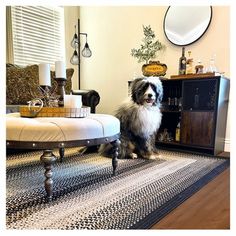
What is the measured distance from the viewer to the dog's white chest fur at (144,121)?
219cm

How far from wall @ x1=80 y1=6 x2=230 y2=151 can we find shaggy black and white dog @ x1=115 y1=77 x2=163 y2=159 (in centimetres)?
95

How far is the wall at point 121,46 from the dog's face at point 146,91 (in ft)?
3.00

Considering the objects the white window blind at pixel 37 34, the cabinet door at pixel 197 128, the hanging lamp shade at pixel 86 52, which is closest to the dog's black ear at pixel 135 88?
the cabinet door at pixel 197 128

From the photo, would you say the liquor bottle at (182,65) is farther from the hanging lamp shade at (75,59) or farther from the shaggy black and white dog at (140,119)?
the hanging lamp shade at (75,59)

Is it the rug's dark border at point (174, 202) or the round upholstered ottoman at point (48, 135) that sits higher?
the round upholstered ottoman at point (48, 135)

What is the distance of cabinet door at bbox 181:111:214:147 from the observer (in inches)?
94.7

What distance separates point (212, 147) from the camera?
2402 millimetres

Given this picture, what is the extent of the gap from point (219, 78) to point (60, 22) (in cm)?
283

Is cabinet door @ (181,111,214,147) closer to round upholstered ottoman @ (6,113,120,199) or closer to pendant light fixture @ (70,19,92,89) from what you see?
round upholstered ottoman @ (6,113,120,199)

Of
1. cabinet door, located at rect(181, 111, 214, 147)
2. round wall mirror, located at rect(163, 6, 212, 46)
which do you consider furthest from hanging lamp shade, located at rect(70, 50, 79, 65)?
cabinet door, located at rect(181, 111, 214, 147)

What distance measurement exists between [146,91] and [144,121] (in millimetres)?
298

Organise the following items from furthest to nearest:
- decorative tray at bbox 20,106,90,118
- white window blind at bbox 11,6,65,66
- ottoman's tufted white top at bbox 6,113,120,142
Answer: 1. white window blind at bbox 11,6,65,66
2. decorative tray at bbox 20,106,90,118
3. ottoman's tufted white top at bbox 6,113,120,142

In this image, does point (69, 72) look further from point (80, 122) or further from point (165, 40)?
point (80, 122)
